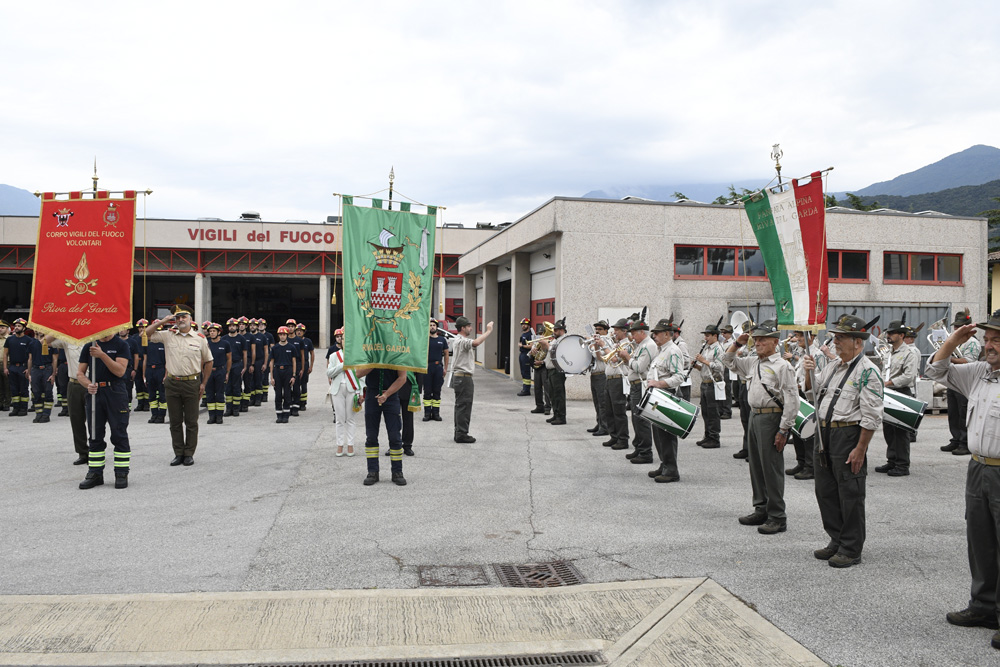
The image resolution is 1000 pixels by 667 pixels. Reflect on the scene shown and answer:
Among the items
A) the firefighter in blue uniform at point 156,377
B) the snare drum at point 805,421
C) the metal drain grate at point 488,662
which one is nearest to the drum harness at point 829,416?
the snare drum at point 805,421

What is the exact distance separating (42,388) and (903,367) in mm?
15565

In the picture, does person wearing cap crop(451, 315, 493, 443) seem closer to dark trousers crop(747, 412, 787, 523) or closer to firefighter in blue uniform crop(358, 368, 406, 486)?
firefighter in blue uniform crop(358, 368, 406, 486)

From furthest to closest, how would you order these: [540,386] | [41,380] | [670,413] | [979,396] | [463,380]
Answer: [540,386] < [41,380] < [463,380] < [670,413] < [979,396]

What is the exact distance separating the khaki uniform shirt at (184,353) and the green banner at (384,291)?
9.26 ft

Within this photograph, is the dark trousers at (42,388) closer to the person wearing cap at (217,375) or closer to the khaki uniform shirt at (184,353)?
the person wearing cap at (217,375)

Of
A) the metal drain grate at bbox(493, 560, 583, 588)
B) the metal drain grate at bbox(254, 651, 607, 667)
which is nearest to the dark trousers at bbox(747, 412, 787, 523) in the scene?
the metal drain grate at bbox(493, 560, 583, 588)

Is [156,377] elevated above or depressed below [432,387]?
above

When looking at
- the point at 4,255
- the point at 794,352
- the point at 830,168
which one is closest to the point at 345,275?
the point at 830,168

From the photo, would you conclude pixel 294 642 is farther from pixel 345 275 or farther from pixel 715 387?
pixel 715 387

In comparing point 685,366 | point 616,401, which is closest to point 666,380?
point 685,366

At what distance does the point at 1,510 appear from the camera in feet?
22.2

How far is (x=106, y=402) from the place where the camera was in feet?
25.9

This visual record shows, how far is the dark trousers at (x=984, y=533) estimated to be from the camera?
14.1ft

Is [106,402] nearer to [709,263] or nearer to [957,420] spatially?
[957,420]
